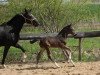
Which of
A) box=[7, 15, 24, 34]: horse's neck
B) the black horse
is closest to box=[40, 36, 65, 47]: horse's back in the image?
the black horse

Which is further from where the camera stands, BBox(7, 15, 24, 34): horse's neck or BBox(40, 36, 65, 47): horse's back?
BBox(7, 15, 24, 34): horse's neck

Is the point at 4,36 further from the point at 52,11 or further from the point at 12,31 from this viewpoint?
the point at 52,11

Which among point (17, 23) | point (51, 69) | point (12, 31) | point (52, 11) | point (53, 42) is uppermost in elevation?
point (17, 23)

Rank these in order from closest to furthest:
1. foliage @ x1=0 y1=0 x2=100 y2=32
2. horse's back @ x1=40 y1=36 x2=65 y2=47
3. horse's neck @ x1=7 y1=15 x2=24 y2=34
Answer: horse's back @ x1=40 y1=36 x2=65 y2=47 < horse's neck @ x1=7 y1=15 x2=24 y2=34 < foliage @ x1=0 y1=0 x2=100 y2=32

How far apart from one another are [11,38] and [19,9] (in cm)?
597

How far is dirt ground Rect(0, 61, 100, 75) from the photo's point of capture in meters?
10.8

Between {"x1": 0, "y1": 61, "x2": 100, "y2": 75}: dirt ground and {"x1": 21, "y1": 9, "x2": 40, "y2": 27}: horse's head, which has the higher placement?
{"x1": 21, "y1": 9, "x2": 40, "y2": 27}: horse's head

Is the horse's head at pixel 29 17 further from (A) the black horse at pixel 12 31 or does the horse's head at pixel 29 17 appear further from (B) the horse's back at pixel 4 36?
(B) the horse's back at pixel 4 36

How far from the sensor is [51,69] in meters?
11.5

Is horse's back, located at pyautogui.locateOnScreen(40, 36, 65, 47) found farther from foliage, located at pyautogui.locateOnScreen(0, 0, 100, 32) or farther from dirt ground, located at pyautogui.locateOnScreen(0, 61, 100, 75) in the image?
foliage, located at pyautogui.locateOnScreen(0, 0, 100, 32)

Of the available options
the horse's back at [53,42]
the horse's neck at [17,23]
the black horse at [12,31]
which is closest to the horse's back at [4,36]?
the black horse at [12,31]

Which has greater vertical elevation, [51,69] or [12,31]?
[12,31]

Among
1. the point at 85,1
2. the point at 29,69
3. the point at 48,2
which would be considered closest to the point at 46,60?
the point at 29,69

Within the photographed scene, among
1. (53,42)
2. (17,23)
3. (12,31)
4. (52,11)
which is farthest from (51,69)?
(52,11)
